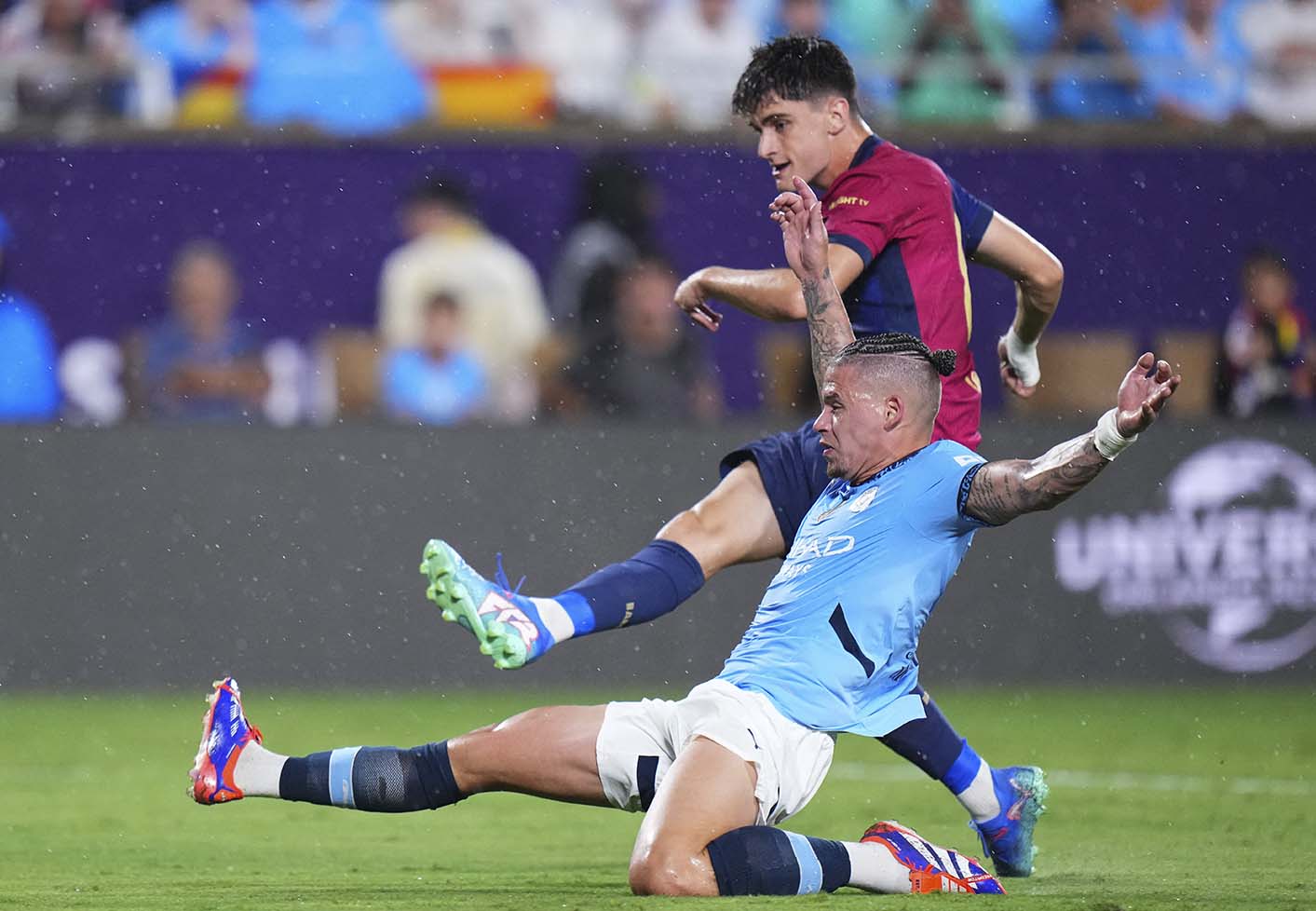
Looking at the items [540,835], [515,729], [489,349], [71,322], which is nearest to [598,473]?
[489,349]

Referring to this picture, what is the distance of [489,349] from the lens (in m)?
12.2

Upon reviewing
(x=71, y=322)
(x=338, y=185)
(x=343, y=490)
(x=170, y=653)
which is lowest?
(x=170, y=653)

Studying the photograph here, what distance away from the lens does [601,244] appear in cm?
1248

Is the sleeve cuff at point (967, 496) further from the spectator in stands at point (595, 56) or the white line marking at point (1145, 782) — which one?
the spectator in stands at point (595, 56)

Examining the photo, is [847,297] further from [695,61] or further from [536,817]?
[695,61]

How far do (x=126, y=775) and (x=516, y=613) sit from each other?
3871mm

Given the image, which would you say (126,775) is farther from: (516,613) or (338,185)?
(338,185)

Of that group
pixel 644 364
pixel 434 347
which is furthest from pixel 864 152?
pixel 434 347

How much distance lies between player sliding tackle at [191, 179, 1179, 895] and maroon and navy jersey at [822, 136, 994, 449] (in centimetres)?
41

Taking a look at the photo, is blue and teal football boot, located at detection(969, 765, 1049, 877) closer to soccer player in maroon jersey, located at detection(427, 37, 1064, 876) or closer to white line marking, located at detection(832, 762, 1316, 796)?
soccer player in maroon jersey, located at detection(427, 37, 1064, 876)

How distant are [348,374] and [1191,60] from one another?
5.91 metres

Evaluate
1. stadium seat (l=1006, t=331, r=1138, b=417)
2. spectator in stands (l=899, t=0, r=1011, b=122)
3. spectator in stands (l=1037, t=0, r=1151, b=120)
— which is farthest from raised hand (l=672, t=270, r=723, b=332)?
spectator in stands (l=1037, t=0, r=1151, b=120)

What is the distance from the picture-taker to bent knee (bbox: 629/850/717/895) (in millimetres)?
5059

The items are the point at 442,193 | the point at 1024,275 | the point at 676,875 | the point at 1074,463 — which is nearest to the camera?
the point at 1074,463
